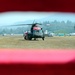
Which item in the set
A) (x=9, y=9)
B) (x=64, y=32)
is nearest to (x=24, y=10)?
(x=9, y=9)

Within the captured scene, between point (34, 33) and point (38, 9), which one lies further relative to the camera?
point (34, 33)

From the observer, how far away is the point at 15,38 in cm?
39

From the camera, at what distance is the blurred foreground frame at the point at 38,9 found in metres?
0.24

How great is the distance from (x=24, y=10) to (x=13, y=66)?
11 cm

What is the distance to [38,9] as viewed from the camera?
247 millimetres

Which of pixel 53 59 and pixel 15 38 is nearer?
pixel 53 59

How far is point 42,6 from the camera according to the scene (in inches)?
9.6

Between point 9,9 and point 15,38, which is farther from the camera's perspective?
point 15,38

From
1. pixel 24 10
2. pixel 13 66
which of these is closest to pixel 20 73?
pixel 13 66

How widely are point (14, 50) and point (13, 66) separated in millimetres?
30

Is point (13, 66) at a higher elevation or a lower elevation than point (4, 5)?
lower

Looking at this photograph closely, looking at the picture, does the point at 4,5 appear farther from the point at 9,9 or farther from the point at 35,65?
the point at 35,65

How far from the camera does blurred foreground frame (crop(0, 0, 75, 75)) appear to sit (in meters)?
0.24

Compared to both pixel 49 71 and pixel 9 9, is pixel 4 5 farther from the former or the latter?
pixel 49 71
